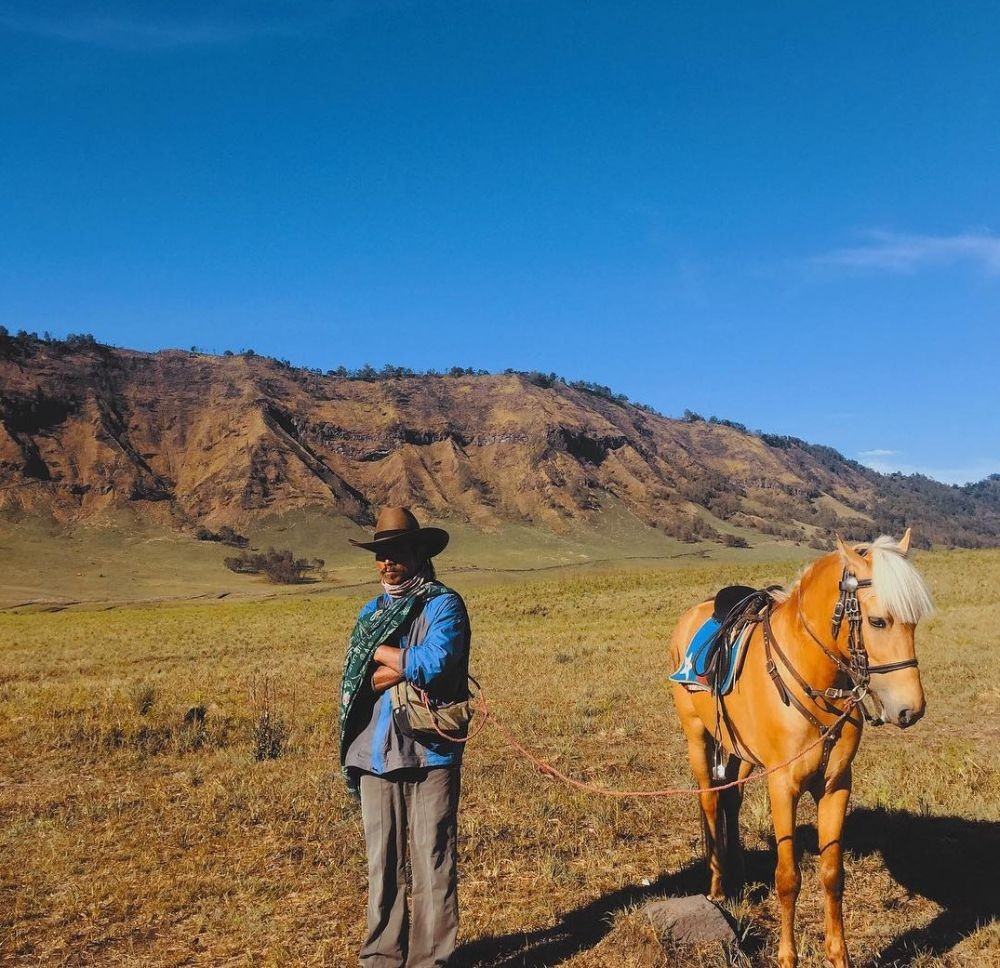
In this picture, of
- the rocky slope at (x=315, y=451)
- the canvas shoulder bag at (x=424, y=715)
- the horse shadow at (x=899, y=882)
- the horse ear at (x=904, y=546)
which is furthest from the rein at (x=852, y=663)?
the rocky slope at (x=315, y=451)

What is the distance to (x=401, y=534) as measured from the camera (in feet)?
13.4

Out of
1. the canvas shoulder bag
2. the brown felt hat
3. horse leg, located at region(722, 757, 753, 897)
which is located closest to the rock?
horse leg, located at region(722, 757, 753, 897)

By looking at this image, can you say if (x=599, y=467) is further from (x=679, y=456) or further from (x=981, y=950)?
(x=981, y=950)

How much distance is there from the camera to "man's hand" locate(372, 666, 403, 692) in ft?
13.0

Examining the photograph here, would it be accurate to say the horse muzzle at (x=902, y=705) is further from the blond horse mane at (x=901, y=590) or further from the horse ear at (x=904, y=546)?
the horse ear at (x=904, y=546)

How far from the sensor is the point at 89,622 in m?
36.4

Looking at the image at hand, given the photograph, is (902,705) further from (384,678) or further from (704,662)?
(384,678)

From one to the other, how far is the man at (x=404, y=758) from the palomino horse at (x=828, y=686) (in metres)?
1.78

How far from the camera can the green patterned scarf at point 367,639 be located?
13.3 ft

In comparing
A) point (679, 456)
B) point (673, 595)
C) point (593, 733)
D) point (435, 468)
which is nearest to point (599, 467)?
point (435, 468)

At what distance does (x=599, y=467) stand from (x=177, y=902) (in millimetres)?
134365

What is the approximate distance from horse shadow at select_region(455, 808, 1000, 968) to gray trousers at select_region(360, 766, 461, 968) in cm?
76

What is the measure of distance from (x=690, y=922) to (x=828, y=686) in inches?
62.2

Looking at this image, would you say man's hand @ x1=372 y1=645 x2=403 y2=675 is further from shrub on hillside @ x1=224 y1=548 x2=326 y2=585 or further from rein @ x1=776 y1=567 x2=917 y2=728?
shrub on hillside @ x1=224 y1=548 x2=326 y2=585
